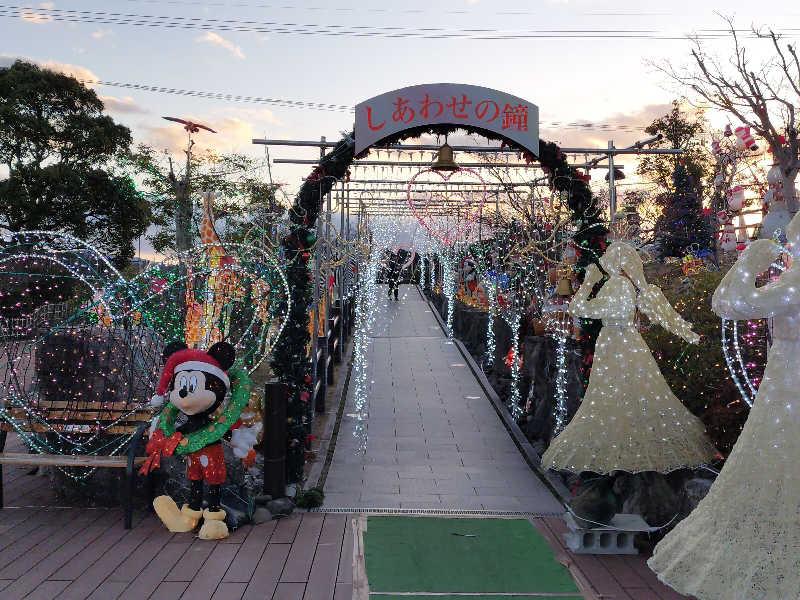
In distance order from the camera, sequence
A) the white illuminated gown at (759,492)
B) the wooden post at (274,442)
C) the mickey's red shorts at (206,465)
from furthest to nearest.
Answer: the wooden post at (274,442) < the mickey's red shorts at (206,465) < the white illuminated gown at (759,492)

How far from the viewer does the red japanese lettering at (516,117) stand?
21.1 feet

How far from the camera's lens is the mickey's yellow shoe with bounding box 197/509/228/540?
551cm

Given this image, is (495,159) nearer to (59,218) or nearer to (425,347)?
(425,347)

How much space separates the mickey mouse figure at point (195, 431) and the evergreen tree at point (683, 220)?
77.9 feet

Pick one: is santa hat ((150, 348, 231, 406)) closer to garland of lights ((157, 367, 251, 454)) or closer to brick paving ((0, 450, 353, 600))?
garland of lights ((157, 367, 251, 454))

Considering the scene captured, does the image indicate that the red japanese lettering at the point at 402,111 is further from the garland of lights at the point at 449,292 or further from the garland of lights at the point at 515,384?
the garland of lights at the point at 449,292

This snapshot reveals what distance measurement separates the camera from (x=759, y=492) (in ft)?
11.6

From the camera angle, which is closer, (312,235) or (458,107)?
(458,107)

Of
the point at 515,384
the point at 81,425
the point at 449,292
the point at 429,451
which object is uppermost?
the point at 449,292

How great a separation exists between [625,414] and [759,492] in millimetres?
1988

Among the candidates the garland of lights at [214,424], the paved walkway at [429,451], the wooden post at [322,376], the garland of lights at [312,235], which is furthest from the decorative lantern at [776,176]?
the garland of lights at [214,424]

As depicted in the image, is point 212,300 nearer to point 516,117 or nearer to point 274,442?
point 274,442

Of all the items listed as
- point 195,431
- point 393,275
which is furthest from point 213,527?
point 393,275

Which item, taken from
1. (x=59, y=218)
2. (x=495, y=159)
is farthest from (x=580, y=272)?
(x=59, y=218)
